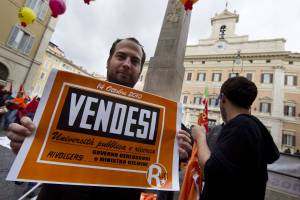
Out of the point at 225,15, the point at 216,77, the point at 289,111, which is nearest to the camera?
the point at 289,111

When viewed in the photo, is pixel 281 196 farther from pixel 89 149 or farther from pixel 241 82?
pixel 89 149

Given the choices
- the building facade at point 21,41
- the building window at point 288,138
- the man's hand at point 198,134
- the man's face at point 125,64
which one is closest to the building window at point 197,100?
the building window at point 288,138

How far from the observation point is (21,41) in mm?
14578

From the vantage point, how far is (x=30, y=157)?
84 cm

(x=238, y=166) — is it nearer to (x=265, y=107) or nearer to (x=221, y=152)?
(x=221, y=152)

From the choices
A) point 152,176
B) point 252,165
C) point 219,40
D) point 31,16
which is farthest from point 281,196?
point 219,40

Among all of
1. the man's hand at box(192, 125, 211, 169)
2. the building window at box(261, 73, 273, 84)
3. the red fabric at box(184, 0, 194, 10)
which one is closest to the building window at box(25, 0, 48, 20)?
the red fabric at box(184, 0, 194, 10)

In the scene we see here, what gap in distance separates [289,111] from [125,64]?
30.3 meters

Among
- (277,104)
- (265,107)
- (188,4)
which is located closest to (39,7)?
(188,4)

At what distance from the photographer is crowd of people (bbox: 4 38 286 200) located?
3.26ft

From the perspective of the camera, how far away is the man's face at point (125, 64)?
55.2 inches

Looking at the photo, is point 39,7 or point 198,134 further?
point 39,7

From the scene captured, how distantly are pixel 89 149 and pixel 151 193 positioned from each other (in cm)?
220

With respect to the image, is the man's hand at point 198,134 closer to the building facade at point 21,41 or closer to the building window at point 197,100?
the building facade at point 21,41
